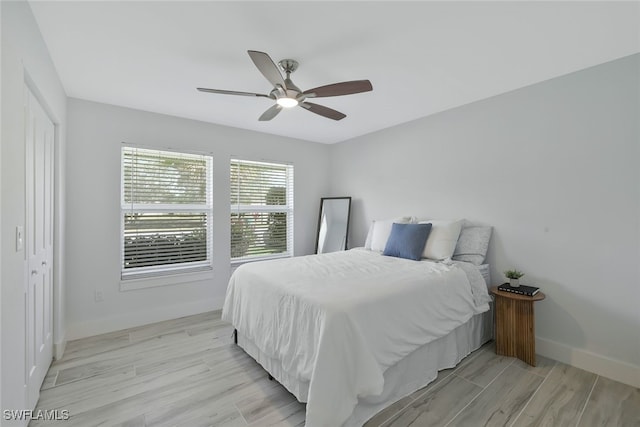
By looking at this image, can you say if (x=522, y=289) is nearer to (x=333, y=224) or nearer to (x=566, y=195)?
(x=566, y=195)

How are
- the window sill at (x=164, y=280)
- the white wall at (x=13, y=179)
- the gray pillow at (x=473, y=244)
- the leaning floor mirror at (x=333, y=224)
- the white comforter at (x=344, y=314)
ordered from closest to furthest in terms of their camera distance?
the white wall at (x=13, y=179)
the white comforter at (x=344, y=314)
the gray pillow at (x=473, y=244)
the window sill at (x=164, y=280)
the leaning floor mirror at (x=333, y=224)

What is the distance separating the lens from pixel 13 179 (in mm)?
1319

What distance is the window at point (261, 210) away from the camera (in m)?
3.89

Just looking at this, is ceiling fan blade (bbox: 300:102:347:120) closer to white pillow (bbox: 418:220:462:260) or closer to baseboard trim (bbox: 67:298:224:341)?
white pillow (bbox: 418:220:462:260)

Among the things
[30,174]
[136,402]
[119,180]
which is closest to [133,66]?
[30,174]

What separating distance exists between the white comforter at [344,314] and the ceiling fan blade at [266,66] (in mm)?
1450

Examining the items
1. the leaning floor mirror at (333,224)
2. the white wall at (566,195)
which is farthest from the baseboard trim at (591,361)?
the leaning floor mirror at (333,224)

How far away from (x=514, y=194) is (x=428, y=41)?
67.3 inches

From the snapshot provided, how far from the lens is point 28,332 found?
5.63 ft

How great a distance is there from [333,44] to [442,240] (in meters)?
2.06

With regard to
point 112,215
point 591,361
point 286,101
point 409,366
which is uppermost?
point 286,101

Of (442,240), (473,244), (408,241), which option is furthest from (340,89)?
(473,244)

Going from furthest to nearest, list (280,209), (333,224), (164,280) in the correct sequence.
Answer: (333,224) → (280,209) → (164,280)

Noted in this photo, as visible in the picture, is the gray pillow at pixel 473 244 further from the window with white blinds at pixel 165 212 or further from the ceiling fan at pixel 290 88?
the window with white blinds at pixel 165 212
